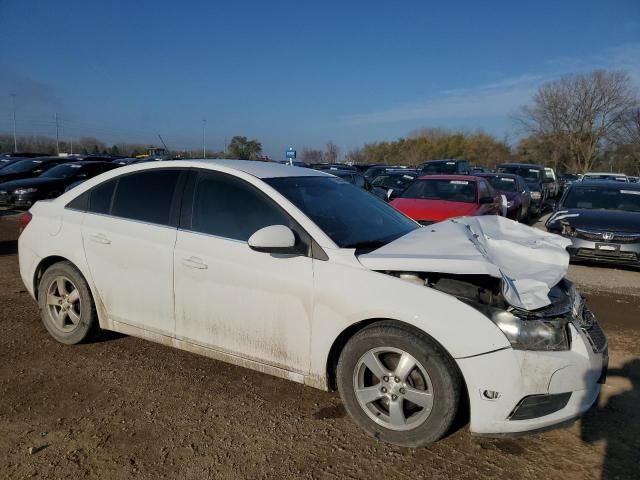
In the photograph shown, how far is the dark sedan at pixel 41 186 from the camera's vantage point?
13.4 metres

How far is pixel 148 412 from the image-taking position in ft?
10.7

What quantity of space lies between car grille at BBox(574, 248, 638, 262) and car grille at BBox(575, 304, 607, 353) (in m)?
5.41

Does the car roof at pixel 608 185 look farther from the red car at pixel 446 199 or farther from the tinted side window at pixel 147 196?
the tinted side window at pixel 147 196

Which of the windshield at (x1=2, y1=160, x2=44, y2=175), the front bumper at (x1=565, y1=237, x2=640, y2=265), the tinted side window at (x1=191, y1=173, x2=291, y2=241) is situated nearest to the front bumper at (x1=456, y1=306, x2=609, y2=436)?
the tinted side window at (x1=191, y1=173, x2=291, y2=241)

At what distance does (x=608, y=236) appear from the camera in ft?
26.1

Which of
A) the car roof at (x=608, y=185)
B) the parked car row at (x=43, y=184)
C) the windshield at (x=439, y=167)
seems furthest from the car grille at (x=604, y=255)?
the windshield at (x=439, y=167)

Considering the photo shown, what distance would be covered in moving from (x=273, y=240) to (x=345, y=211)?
860 millimetres

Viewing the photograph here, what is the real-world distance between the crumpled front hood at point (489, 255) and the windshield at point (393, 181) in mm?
11655

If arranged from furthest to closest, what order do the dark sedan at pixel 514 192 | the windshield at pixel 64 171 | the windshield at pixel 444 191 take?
the windshield at pixel 64 171 < the dark sedan at pixel 514 192 < the windshield at pixel 444 191

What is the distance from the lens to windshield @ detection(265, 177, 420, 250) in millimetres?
3383

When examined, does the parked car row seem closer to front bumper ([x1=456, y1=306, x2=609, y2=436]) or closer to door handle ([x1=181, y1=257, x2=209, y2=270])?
door handle ([x1=181, y1=257, x2=209, y2=270])

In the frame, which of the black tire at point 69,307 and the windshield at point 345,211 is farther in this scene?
the black tire at point 69,307

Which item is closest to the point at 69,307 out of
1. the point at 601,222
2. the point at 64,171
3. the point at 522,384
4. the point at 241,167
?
the point at 241,167

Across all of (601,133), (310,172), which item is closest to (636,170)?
(601,133)
